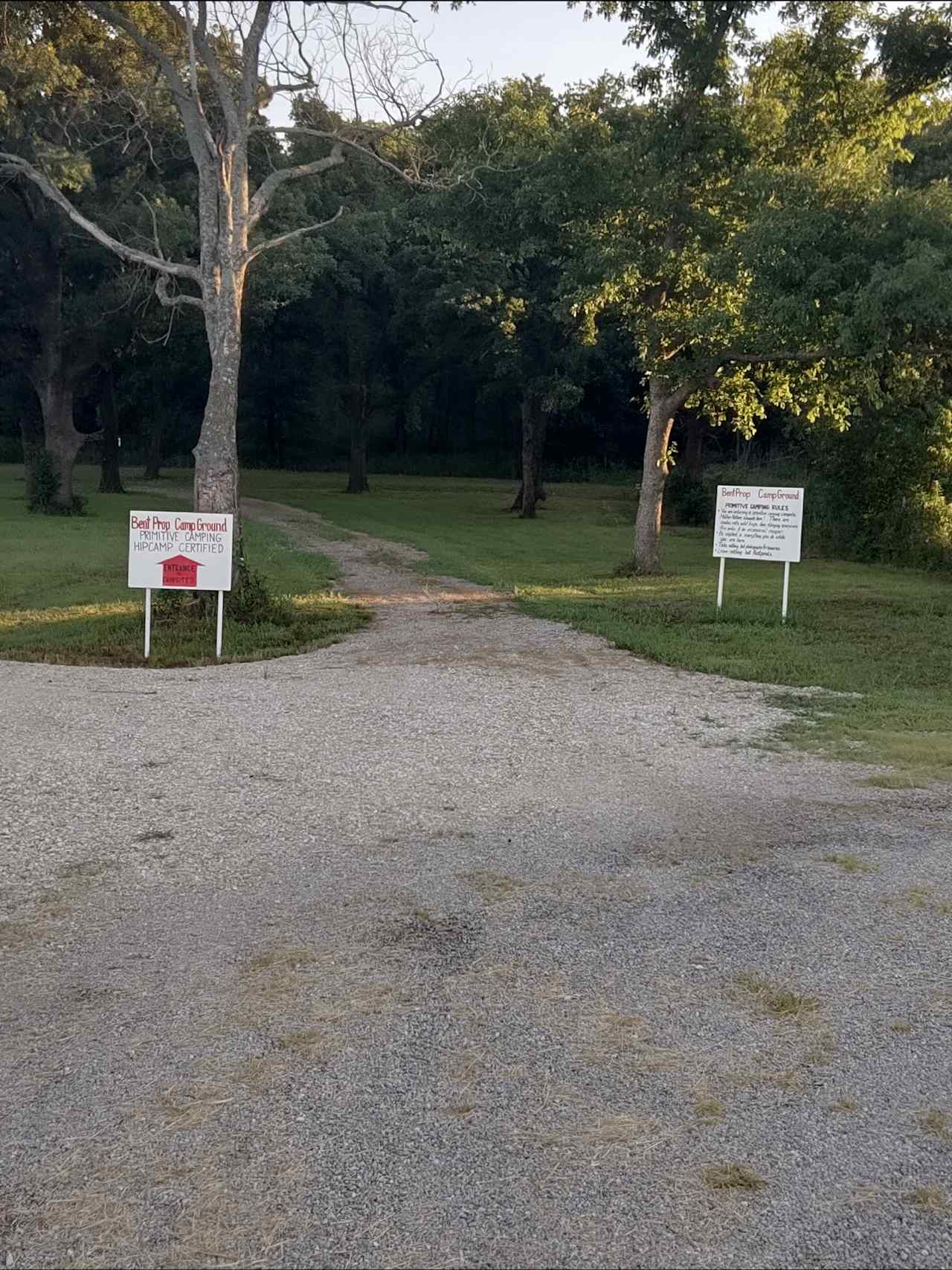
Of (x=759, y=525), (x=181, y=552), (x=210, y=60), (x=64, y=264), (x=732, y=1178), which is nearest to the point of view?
(x=732, y=1178)

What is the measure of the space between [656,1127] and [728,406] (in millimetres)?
17527

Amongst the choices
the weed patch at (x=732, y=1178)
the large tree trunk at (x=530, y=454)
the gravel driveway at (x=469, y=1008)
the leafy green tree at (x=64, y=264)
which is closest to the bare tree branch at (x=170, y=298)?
the leafy green tree at (x=64, y=264)

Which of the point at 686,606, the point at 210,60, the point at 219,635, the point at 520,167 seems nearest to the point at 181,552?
the point at 219,635

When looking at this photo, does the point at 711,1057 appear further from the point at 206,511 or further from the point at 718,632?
the point at 206,511

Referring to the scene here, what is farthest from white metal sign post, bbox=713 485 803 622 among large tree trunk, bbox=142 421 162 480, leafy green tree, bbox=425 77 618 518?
large tree trunk, bbox=142 421 162 480

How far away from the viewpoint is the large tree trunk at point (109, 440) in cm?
3812

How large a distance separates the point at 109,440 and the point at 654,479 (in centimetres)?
2519

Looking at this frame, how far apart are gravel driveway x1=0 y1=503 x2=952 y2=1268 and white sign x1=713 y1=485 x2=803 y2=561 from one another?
6.85 meters

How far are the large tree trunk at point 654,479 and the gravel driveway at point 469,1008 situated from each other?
38.4ft

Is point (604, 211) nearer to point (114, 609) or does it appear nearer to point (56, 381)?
point (114, 609)

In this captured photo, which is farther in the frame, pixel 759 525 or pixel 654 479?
pixel 654 479

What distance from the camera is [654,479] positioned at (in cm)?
1909

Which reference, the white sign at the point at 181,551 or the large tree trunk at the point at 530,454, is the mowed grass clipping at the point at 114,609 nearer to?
the white sign at the point at 181,551

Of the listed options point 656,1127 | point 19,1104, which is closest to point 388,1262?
point 656,1127
